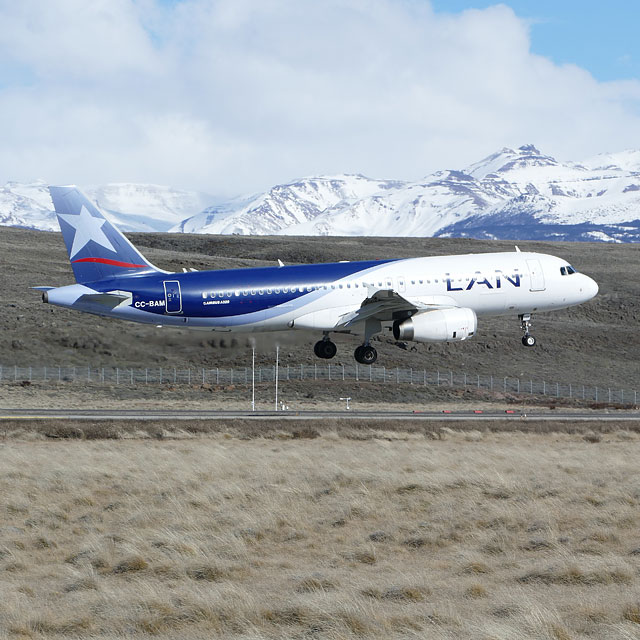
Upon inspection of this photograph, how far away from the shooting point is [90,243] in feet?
143

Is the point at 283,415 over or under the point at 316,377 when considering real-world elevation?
under

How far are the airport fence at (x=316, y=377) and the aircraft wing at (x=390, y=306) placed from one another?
37.1 metres

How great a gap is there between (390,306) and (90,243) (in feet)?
44.2

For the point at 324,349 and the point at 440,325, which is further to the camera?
the point at 324,349

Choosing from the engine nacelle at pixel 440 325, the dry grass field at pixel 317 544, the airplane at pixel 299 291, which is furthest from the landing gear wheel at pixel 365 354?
the dry grass field at pixel 317 544

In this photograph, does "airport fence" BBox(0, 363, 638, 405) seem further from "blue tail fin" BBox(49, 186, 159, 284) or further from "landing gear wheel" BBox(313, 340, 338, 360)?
"blue tail fin" BBox(49, 186, 159, 284)

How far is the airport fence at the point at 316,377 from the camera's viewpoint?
8225cm

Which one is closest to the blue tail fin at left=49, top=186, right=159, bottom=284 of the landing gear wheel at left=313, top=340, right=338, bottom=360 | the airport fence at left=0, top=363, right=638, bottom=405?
the landing gear wheel at left=313, top=340, right=338, bottom=360

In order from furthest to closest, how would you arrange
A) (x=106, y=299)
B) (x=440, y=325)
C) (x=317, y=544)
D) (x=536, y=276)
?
Result: 1. (x=536, y=276)
2. (x=440, y=325)
3. (x=106, y=299)
4. (x=317, y=544)

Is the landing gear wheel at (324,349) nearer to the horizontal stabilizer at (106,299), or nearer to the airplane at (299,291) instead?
the airplane at (299,291)

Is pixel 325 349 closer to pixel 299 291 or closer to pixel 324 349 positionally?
pixel 324 349

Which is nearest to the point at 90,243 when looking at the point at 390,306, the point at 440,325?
the point at 390,306

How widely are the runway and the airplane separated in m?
16.2

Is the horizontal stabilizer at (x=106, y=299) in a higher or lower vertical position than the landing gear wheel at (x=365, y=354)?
higher
